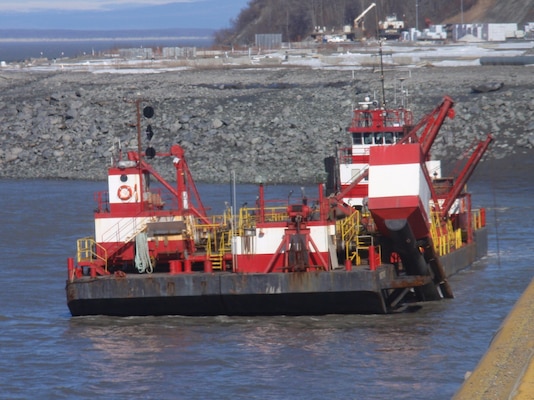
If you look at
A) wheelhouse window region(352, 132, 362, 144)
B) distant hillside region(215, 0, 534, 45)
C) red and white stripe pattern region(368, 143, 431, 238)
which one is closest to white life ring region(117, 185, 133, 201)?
red and white stripe pattern region(368, 143, 431, 238)

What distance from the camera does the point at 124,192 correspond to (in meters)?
23.9

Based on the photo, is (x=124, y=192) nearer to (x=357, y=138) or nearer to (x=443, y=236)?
(x=443, y=236)

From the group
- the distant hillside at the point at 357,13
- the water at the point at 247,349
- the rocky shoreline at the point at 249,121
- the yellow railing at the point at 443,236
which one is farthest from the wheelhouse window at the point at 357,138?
the distant hillside at the point at 357,13

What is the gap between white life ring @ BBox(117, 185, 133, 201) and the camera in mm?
23875

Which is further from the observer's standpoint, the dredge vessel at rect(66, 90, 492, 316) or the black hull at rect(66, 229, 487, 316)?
the dredge vessel at rect(66, 90, 492, 316)

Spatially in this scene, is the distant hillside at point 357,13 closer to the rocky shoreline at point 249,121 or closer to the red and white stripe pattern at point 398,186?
the rocky shoreline at point 249,121

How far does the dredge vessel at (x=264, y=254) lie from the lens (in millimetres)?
21812

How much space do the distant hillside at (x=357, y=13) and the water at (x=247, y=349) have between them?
8759cm

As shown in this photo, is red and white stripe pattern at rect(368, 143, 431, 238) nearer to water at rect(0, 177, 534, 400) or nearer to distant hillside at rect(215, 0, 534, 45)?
water at rect(0, 177, 534, 400)

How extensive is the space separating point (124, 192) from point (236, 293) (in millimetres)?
3394

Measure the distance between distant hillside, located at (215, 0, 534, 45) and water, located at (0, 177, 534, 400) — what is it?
87.6m

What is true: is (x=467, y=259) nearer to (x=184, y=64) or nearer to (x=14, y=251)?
(x=14, y=251)

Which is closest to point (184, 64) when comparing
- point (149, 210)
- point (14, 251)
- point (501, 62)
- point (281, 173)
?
point (501, 62)

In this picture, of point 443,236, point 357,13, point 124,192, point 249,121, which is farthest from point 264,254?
point 357,13
